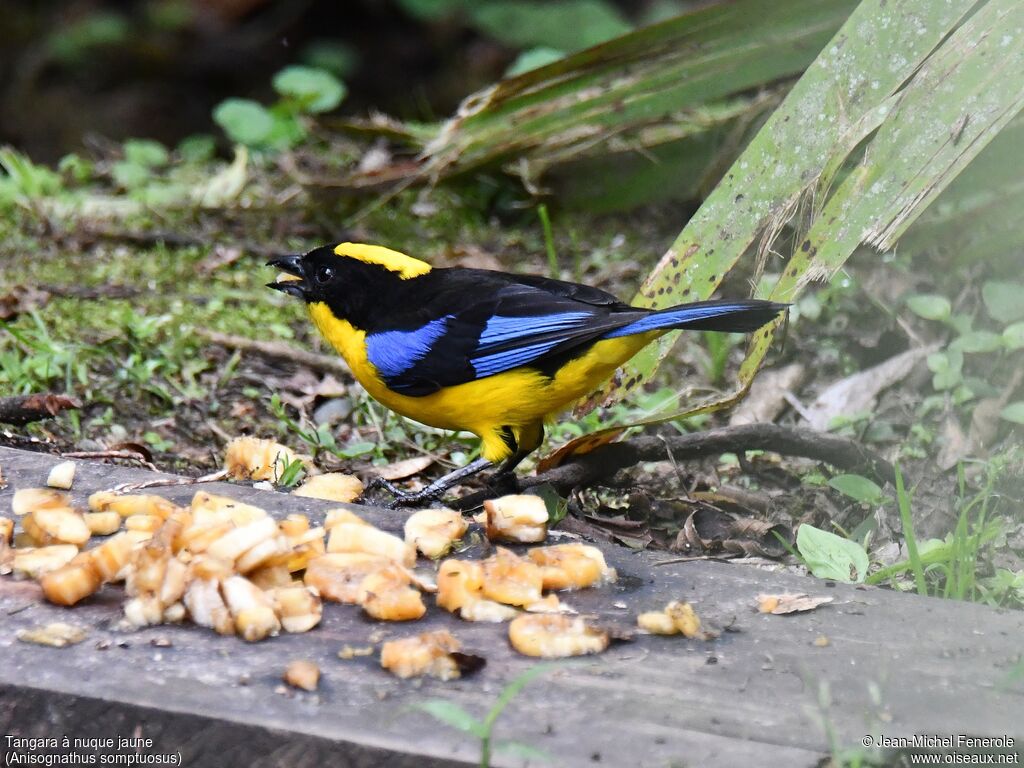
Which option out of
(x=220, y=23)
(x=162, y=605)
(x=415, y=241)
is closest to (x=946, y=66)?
(x=162, y=605)

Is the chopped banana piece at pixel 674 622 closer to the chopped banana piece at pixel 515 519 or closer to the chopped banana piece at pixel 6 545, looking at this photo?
the chopped banana piece at pixel 515 519

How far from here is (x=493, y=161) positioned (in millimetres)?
5848

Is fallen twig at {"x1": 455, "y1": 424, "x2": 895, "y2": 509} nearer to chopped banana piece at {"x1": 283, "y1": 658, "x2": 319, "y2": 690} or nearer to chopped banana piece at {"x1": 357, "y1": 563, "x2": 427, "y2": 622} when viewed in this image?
chopped banana piece at {"x1": 357, "y1": 563, "x2": 427, "y2": 622}

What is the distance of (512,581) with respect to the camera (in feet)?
8.79

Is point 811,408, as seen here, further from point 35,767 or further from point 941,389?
point 35,767

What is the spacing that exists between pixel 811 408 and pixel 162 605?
2.81 meters

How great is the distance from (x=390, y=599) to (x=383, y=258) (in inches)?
70.7

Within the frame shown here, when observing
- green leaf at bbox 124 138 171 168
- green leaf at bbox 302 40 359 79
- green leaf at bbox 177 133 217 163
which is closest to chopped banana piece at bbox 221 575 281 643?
green leaf at bbox 124 138 171 168

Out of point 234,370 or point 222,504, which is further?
point 234,370

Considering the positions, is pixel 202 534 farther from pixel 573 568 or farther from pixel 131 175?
pixel 131 175

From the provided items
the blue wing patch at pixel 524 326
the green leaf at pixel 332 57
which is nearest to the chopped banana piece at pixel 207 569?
the blue wing patch at pixel 524 326

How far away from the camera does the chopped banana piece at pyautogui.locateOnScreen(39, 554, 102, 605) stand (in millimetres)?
2582

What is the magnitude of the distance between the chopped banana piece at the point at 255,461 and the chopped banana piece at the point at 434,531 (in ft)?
2.37

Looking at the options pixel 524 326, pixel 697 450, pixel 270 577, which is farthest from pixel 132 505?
pixel 697 450
